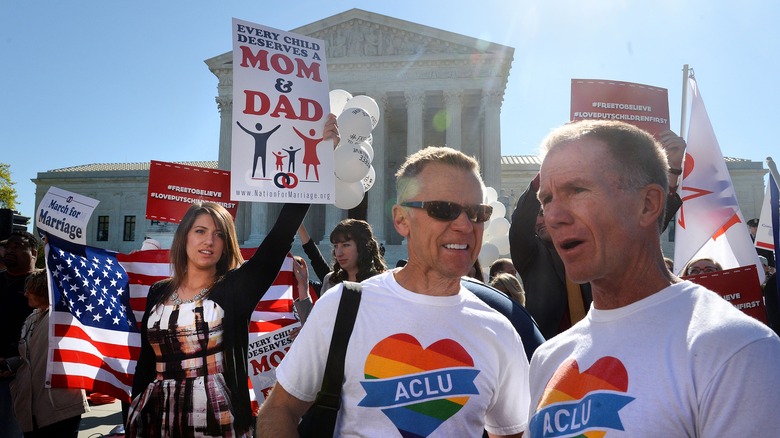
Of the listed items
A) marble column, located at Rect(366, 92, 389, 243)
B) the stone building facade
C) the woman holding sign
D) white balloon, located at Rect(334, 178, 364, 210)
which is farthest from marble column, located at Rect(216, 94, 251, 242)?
the woman holding sign

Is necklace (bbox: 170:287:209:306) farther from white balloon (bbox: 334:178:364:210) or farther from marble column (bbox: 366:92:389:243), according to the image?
marble column (bbox: 366:92:389:243)

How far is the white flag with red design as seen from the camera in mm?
4445

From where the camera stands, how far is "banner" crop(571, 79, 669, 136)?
4.35 m

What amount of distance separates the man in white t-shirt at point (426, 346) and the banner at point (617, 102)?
2.60m

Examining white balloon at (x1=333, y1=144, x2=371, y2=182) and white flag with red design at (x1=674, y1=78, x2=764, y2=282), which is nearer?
white flag with red design at (x1=674, y1=78, x2=764, y2=282)

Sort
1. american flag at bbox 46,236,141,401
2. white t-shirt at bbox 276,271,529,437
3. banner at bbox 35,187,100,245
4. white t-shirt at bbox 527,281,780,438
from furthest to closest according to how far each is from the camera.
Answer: banner at bbox 35,187,100,245, american flag at bbox 46,236,141,401, white t-shirt at bbox 276,271,529,437, white t-shirt at bbox 527,281,780,438

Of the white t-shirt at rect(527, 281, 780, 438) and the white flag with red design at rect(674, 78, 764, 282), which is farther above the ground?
the white flag with red design at rect(674, 78, 764, 282)

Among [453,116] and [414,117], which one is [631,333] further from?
[453,116]

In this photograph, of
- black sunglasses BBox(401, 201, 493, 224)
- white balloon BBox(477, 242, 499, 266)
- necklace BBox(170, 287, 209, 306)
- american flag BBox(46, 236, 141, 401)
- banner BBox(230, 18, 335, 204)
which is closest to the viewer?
black sunglasses BBox(401, 201, 493, 224)

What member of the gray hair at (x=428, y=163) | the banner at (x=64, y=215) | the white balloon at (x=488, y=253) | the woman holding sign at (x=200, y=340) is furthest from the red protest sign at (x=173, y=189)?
the white balloon at (x=488, y=253)

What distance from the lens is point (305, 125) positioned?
13.2 feet

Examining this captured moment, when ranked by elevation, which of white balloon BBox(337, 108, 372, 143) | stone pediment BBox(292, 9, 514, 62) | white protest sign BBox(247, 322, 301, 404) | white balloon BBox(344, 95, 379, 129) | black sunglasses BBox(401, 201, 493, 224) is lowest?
white protest sign BBox(247, 322, 301, 404)

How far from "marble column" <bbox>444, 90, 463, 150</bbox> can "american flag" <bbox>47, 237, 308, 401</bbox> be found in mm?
28762

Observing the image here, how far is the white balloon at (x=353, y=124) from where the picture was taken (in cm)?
634
